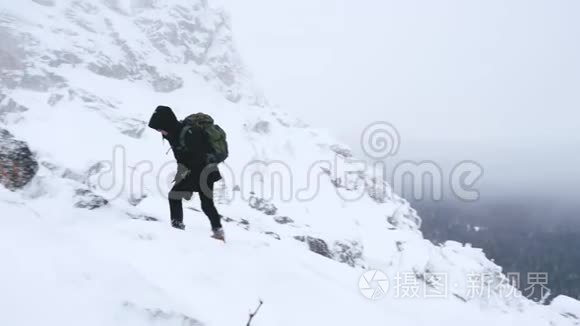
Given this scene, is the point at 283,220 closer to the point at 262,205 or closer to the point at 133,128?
the point at 262,205

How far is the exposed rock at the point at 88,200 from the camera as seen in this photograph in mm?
4988

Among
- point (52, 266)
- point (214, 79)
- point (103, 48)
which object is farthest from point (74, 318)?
point (214, 79)

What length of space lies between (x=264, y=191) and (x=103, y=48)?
54465 mm

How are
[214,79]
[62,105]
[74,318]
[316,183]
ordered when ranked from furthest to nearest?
[214,79] → [316,183] → [62,105] → [74,318]

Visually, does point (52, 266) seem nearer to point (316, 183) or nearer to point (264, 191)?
point (264, 191)

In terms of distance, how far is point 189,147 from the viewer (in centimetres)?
459

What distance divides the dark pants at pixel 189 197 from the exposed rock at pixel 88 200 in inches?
38.2

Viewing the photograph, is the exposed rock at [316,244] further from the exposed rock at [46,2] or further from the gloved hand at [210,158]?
the exposed rock at [46,2]

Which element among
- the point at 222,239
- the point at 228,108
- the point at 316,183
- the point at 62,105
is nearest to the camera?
the point at 222,239

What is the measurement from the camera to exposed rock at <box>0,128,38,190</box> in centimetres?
579

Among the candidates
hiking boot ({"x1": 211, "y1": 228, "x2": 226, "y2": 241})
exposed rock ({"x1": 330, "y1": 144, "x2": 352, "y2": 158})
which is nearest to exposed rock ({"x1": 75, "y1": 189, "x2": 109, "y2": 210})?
hiking boot ({"x1": 211, "y1": 228, "x2": 226, "y2": 241})

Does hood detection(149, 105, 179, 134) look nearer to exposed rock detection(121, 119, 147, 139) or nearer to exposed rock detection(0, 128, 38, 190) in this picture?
exposed rock detection(0, 128, 38, 190)

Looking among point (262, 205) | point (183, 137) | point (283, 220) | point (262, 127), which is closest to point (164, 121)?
point (183, 137)

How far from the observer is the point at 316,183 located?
7344cm
